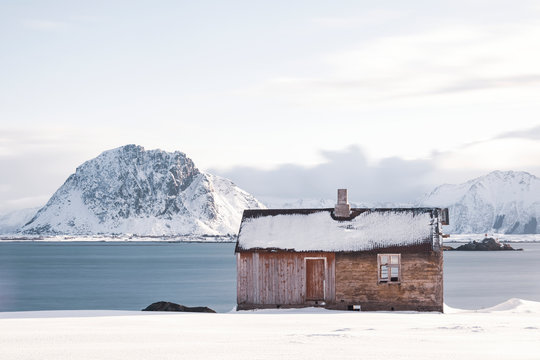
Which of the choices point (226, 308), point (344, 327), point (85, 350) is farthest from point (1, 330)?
point (226, 308)

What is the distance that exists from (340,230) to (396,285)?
3.84 m

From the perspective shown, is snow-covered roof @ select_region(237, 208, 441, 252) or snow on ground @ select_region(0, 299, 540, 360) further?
snow-covered roof @ select_region(237, 208, 441, 252)

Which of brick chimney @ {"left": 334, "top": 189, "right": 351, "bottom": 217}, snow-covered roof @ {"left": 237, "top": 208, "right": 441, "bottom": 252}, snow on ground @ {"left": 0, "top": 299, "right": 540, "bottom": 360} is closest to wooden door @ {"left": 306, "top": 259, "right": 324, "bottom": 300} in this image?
snow-covered roof @ {"left": 237, "top": 208, "right": 441, "bottom": 252}

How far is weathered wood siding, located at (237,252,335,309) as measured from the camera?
1510 inches

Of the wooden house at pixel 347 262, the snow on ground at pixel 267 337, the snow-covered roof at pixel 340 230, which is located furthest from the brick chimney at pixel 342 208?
the snow on ground at pixel 267 337

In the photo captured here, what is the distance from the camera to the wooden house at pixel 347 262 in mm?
37438

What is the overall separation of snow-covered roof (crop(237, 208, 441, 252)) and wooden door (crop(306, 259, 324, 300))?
2.59 feet

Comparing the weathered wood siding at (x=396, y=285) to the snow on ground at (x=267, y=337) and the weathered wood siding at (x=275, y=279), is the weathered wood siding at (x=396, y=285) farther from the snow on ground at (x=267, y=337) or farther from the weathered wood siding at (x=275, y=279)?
the snow on ground at (x=267, y=337)

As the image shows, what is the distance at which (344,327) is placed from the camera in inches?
1046

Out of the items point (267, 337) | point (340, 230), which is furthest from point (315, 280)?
point (267, 337)

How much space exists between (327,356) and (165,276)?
312 feet

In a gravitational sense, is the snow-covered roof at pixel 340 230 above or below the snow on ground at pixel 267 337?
above

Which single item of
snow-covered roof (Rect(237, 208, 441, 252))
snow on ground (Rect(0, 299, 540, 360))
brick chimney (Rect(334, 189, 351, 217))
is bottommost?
snow on ground (Rect(0, 299, 540, 360))

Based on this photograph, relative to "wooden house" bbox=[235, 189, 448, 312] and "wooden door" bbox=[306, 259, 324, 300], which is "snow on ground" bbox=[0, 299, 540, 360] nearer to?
"wooden house" bbox=[235, 189, 448, 312]
